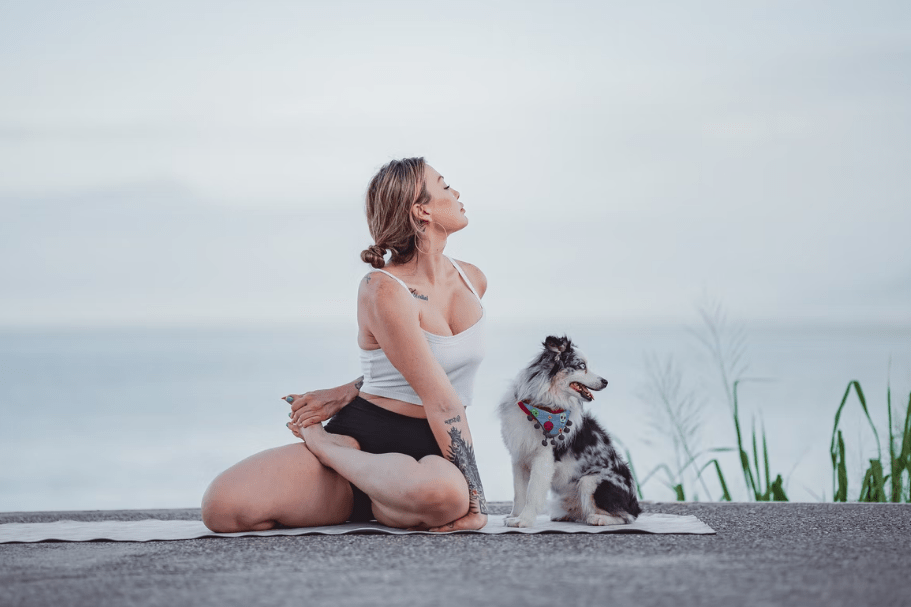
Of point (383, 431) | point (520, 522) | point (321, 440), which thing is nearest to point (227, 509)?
point (321, 440)

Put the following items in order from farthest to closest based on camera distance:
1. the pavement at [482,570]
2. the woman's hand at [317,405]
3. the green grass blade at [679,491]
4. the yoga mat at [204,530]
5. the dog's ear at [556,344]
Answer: the green grass blade at [679,491] → the dog's ear at [556,344] → the woman's hand at [317,405] → the yoga mat at [204,530] → the pavement at [482,570]

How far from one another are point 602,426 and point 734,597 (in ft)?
4.67

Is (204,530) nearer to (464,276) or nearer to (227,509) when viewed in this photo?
(227,509)

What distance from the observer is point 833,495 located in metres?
4.23

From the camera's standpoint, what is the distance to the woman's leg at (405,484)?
8.96 feet

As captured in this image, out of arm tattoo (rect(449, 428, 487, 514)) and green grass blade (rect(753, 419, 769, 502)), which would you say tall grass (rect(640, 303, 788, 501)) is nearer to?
green grass blade (rect(753, 419, 769, 502))

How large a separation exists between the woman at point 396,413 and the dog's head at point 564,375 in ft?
0.74

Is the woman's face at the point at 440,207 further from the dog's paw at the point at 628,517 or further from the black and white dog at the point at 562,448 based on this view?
the dog's paw at the point at 628,517

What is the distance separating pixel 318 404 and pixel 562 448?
81 cm

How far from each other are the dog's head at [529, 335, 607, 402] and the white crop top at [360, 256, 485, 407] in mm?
214

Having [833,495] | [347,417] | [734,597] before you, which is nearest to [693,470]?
[833,495]

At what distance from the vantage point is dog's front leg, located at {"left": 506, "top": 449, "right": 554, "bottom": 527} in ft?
9.70

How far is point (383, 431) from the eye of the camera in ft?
9.66

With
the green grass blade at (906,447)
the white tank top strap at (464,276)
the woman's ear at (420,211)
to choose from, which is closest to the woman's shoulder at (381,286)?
the woman's ear at (420,211)
